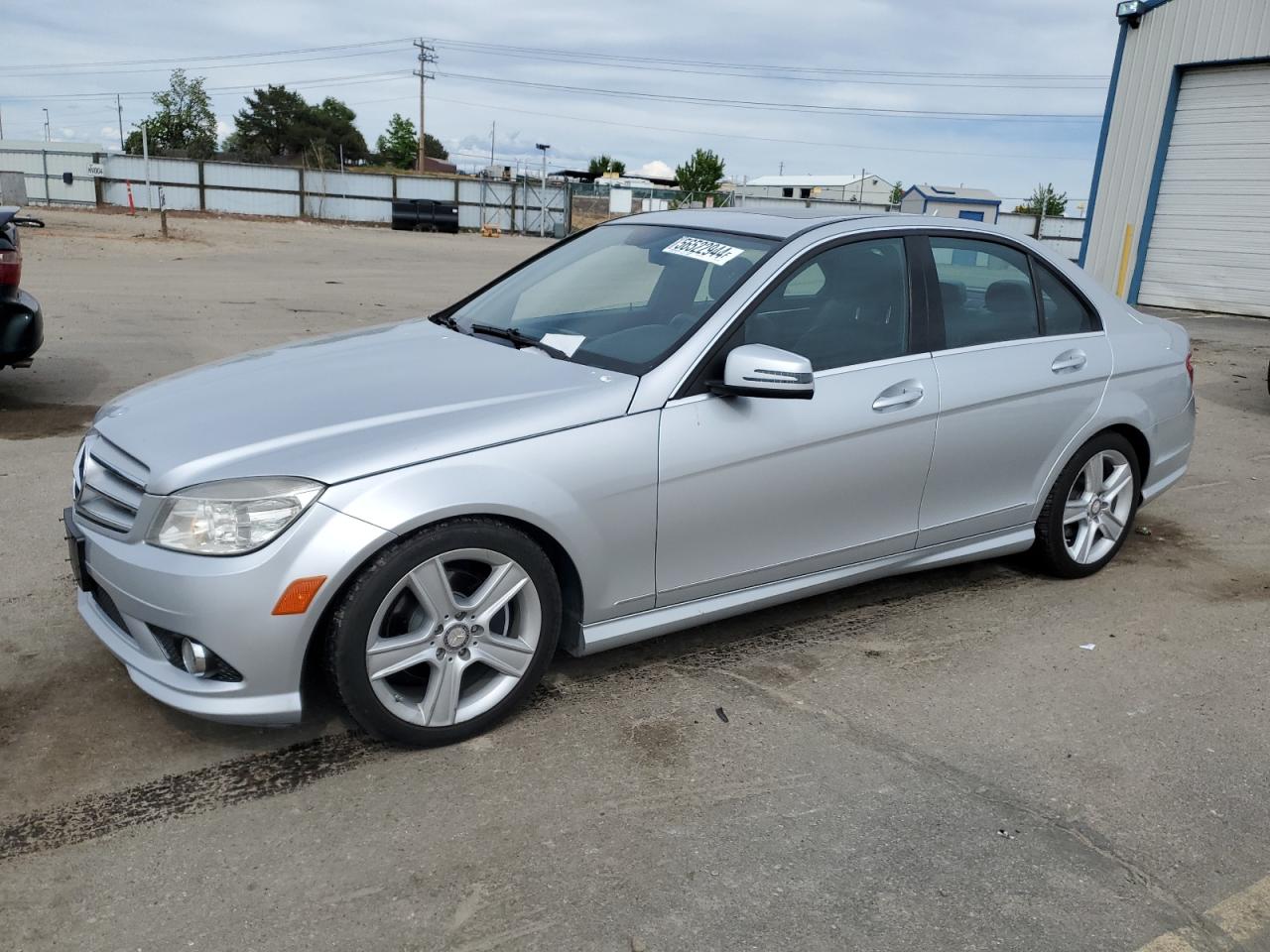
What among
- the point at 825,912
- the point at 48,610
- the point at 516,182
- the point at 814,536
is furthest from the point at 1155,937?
the point at 516,182

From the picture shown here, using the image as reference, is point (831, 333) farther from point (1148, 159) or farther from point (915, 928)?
point (1148, 159)

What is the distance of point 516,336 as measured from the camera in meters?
3.91

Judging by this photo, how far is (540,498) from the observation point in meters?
3.11

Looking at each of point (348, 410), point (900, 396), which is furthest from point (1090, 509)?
point (348, 410)

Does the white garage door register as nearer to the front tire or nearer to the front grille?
the front tire

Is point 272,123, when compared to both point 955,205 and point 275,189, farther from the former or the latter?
point 955,205

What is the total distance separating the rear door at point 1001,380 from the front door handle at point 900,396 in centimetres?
13

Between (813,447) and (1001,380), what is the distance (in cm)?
105

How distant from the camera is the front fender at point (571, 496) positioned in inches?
114

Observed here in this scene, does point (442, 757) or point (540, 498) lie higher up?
point (540, 498)

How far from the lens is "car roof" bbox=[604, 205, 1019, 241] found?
159 inches

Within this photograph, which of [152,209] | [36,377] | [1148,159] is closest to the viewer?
[36,377]

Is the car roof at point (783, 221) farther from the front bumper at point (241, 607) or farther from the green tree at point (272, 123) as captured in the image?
the green tree at point (272, 123)

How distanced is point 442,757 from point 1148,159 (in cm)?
1858
